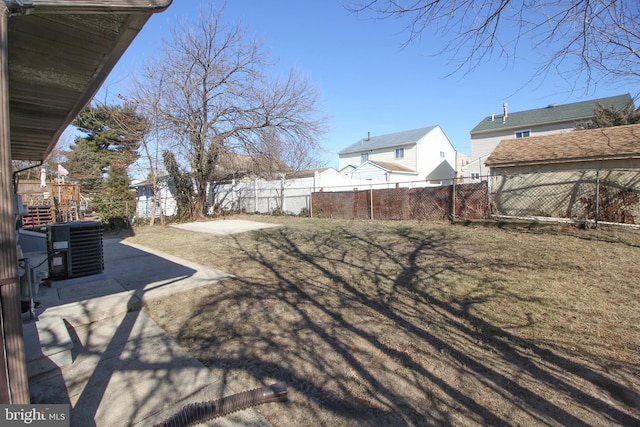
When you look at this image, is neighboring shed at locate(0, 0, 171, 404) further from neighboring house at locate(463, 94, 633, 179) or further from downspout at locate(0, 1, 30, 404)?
neighboring house at locate(463, 94, 633, 179)

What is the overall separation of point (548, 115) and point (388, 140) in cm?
1356

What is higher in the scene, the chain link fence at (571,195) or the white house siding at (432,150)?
the white house siding at (432,150)

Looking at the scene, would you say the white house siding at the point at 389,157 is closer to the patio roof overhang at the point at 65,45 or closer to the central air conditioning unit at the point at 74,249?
the central air conditioning unit at the point at 74,249

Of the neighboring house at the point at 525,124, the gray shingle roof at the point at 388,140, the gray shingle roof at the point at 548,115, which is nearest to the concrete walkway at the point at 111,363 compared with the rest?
the neighboring house at the point at 525,124

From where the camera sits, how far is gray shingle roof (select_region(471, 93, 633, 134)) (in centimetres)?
2122

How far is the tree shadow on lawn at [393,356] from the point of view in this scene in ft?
6.54

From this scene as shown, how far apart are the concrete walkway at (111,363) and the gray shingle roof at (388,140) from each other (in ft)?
93.4

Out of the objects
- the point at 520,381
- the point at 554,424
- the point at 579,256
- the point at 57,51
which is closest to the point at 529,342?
the point at 520,381

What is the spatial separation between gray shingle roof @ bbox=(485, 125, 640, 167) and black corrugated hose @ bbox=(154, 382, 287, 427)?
38.5 feet

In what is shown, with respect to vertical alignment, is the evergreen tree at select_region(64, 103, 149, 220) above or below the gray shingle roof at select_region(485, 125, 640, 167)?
above

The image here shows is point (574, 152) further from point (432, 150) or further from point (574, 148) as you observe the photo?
point (432, 150)

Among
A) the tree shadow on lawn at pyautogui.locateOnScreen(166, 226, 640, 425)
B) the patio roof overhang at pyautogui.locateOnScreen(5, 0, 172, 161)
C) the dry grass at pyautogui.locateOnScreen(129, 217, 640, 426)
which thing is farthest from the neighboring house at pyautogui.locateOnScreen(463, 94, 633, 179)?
the patio roof overhang at pyautogui.locateOnScreen(5, 0, 172, 161)

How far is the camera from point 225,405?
199 centimetres

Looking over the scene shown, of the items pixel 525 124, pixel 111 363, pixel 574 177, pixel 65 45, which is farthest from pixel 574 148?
pixel 525 124
